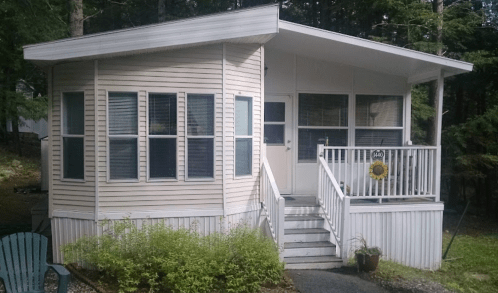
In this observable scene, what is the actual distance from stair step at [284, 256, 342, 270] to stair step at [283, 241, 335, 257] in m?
0.09

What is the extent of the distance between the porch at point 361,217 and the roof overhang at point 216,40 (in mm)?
1628

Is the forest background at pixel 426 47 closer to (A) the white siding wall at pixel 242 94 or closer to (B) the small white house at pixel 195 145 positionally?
(B) the small white house at pixel 195 145

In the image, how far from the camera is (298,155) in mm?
8633

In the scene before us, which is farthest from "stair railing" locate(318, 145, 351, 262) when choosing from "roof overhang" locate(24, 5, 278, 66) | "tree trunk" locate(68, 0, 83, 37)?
"tree trunk" locate(68, 0, 83, 37)

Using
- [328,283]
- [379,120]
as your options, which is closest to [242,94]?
[328,283]

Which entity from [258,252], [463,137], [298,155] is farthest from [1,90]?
[463,137]

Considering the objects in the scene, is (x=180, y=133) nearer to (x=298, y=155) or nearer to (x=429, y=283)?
(x=298, y=155)

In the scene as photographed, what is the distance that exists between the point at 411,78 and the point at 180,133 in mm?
4907

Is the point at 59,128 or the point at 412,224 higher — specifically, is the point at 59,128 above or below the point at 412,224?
above

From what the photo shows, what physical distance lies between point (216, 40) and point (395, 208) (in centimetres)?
405

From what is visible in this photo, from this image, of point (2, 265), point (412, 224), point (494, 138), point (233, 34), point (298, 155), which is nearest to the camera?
point (2, 265)

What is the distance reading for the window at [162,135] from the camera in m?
6.58

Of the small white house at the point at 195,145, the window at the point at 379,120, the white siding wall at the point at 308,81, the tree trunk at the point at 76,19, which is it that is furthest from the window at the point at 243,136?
the tree trunk at the point at 76,19

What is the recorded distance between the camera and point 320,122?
8.73 metres
